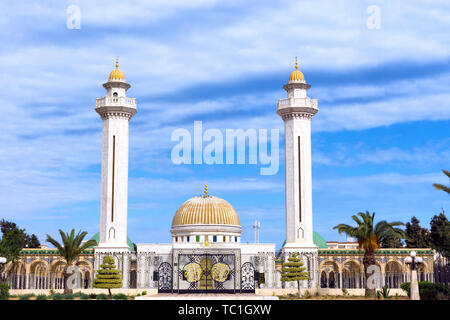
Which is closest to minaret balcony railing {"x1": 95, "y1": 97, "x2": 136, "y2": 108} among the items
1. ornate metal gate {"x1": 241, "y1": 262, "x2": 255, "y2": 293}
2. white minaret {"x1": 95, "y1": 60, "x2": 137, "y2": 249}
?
white minaret {"x1": 95, "y1": 60, "x2": 137, "y2": 249}

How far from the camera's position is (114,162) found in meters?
63.2

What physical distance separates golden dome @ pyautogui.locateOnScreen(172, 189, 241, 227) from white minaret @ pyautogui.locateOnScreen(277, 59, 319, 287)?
7246 mm

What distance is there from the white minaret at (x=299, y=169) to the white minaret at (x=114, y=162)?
15956 mm

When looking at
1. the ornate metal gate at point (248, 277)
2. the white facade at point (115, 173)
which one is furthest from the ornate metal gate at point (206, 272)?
the white facade at point (115, 173)

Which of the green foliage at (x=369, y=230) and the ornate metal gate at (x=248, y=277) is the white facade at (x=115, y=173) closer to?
the ornate metal gate at (x=248, y=277)

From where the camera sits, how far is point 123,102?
63938mm

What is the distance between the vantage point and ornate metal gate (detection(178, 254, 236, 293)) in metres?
59.2

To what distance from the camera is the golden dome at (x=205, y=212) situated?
66312mm

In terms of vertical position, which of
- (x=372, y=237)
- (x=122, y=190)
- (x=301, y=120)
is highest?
(x=301, y=120)

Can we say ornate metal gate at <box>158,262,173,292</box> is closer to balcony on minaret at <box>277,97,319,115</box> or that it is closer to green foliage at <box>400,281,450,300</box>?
balcony on minaret at <box>277,97,319,115</box>
